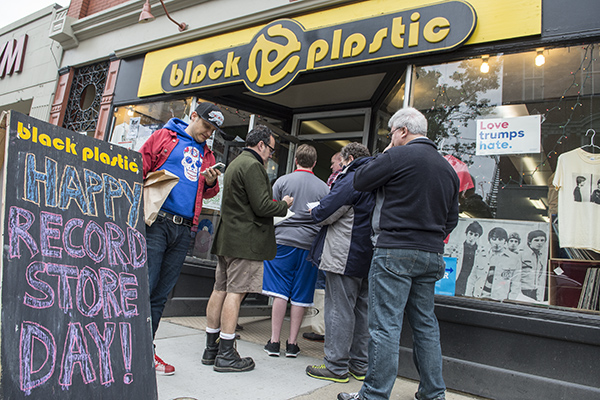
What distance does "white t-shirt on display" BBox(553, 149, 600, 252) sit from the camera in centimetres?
358

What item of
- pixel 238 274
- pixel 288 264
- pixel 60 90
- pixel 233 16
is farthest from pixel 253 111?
pixel 60 90

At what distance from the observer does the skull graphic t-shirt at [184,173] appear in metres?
2.97

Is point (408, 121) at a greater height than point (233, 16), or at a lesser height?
lesser

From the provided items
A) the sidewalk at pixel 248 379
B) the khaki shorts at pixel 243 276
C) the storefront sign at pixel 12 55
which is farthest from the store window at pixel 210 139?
the storefront sign at pixel 12 55

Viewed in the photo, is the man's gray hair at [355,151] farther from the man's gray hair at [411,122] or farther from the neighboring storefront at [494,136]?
the neighboring storefront at [494,136]

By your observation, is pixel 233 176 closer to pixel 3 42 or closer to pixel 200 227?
pixel 200 227

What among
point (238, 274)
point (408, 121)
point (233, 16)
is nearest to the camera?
point (408, 121)

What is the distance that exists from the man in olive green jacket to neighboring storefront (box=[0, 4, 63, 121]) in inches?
275

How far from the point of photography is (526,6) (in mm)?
3812

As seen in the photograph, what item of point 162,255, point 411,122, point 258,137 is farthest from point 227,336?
point 411,122

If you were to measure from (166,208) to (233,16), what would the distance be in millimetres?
4164

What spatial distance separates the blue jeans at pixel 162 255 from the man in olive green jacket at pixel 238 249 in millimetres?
373

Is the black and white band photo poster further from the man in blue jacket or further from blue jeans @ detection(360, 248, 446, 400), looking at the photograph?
blue jeans @ detection(360, 248, 446, 400)

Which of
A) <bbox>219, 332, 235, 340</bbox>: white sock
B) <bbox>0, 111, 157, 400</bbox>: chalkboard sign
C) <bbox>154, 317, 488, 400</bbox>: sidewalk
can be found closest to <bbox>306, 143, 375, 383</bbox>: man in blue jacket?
<bbox>154, 317, 488, 400</bbox>: sidewalk
